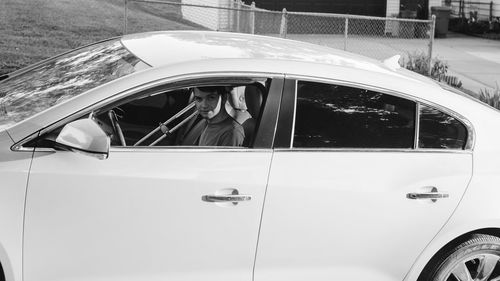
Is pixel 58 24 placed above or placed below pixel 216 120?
below

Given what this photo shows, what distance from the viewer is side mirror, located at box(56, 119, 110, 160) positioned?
11.4 ft

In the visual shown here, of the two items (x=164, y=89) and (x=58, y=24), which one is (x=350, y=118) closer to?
(x=164, y=89)

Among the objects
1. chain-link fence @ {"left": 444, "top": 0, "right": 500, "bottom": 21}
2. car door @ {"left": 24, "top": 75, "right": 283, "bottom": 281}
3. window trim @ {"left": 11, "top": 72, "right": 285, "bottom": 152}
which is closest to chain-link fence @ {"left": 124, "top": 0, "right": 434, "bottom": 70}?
chain-link fence @ {"left": 444, "top": 0, "right": 500, "bottom": 21}

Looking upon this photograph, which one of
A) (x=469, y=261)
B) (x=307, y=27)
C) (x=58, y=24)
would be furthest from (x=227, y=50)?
(x=307, y=27)

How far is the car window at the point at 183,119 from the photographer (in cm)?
395

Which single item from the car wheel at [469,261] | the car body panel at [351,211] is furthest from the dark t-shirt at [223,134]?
the car wheel at [469,261]

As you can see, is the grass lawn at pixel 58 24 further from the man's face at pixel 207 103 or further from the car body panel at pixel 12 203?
the car body panel at pixel 12 203

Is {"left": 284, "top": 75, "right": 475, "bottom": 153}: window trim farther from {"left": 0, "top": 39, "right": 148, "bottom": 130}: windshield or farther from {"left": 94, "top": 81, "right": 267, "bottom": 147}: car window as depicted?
{"left": 0, "top": 39, "right": 148, "bottom": 130}: windshield

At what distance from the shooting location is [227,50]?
418 cm

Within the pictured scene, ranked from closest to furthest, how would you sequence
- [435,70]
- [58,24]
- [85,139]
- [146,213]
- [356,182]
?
[85,139], [146,213], [356,182], [435,70], [58,24]

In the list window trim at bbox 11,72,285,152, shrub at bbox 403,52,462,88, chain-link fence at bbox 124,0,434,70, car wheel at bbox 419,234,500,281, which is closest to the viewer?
window trim at bbox 11,72,285,152

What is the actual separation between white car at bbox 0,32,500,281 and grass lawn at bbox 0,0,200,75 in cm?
953

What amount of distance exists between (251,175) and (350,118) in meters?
0.68

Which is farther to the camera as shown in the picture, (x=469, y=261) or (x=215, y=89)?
(x=469, y=261)
